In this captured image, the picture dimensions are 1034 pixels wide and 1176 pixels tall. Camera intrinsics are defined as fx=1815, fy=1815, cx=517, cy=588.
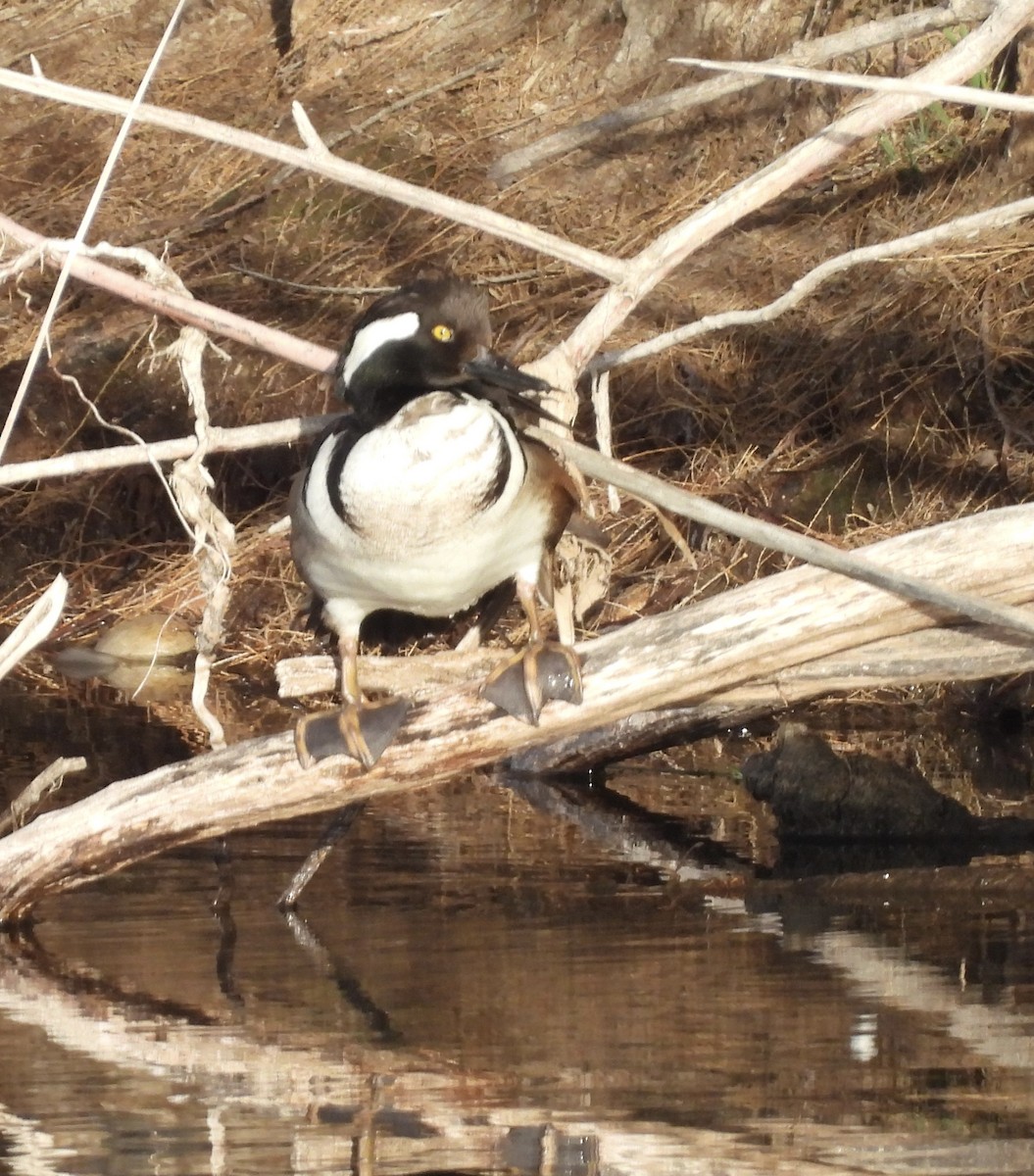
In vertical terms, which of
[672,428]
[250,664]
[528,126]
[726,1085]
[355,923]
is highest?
[528,126]

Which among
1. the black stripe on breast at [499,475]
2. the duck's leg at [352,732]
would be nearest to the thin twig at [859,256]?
the black stripe on breast at [499,475]

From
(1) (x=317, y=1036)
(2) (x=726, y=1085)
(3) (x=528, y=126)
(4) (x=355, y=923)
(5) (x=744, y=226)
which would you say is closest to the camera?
(2) (x=726, y=1085)

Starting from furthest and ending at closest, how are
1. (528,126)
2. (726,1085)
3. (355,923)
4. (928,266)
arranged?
(528,126), (928,266), (355,923), (726,1085)

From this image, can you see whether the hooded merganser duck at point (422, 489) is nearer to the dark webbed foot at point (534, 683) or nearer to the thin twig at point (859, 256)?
the dark webbed foot at point (534, 683)

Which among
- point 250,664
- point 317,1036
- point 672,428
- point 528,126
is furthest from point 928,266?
point 317,1036

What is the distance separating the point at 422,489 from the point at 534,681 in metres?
0.43

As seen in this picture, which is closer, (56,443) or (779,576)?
(779,576)

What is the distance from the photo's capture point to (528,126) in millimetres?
8398

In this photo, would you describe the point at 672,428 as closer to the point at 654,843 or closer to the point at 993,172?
the point at 993,172

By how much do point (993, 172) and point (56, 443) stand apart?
393cm

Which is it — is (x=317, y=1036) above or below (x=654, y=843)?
below

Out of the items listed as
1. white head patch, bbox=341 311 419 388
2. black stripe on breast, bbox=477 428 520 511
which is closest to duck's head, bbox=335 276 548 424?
white head patch, bbox=341 311 419 388

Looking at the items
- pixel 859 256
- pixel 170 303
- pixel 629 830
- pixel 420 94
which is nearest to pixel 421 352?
Result: pixel 170 303

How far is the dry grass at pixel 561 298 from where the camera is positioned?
6719mm
